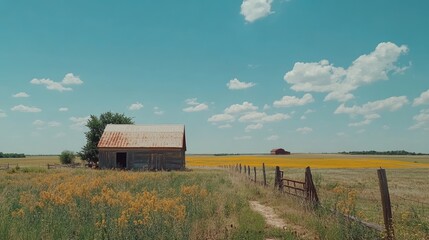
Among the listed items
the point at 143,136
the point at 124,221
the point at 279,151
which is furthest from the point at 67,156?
the point at 279,151

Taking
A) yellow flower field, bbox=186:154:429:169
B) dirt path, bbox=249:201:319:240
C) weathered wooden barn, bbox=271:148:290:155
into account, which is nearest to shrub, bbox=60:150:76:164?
yellow flower field, bbox=186:154:429:169

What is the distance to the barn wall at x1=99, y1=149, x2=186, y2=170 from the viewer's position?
42344mm

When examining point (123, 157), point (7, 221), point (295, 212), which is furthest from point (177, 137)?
point (7, 221)

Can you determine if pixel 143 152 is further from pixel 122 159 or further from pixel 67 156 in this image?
pixel 67 156

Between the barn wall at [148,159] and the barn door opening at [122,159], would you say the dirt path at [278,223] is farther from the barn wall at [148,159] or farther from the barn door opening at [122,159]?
the barn door opening at [122,159]

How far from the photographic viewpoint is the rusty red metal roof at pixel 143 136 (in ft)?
140

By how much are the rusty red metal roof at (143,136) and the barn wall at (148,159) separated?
665 millimetres

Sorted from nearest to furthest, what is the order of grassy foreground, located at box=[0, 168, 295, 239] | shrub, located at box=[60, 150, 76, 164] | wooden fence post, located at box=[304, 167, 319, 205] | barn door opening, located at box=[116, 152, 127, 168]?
1. grassy foreground, located at box=[0, 168, 295, 239]
2. wooden fence post, located at box=[304, 167, 319, 205]
3. barn door opening, located at box=[116, 152, 127, 168]
4. shrub, located at box=[60, 150, 76, 164]

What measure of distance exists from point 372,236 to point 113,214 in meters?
5.37

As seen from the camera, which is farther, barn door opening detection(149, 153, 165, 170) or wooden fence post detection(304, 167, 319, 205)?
barn door opening detection(149, 153, 165, 170)

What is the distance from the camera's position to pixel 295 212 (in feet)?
38.3

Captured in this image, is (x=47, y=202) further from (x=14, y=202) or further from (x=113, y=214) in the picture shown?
(x=113, y=214)

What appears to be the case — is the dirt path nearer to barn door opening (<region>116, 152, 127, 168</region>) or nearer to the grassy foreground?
the grassy foreground

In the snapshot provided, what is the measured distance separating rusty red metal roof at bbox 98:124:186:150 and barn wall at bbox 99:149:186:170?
26.2 inches
